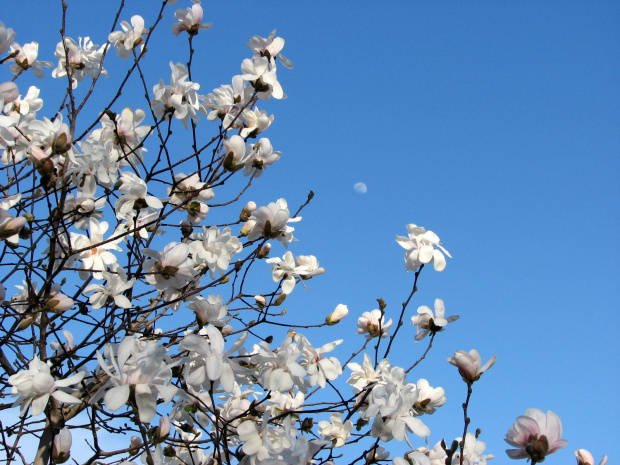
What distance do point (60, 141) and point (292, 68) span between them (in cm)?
116

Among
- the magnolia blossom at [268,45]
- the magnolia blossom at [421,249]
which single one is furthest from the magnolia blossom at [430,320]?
the magnolia blossom at [268,45]

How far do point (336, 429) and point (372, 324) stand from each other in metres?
0.53

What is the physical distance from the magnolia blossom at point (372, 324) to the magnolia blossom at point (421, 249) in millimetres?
346

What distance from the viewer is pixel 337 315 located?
8.68 feet

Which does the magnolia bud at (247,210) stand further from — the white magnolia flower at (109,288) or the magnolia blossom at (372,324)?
the magnolia blossom at (372,324)

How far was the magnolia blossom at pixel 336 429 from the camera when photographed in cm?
237

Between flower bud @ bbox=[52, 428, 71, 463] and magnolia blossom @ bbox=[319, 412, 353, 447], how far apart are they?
1009 mm

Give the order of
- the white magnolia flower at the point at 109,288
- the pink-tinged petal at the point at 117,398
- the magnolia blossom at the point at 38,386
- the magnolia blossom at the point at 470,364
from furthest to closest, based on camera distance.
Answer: the white magnolia flower at the point at 109,288 < the magnolia blossom at the point at 470,364 < the magnolia blossom at the point at 38,386 < the pink-tinged petal at the point at 117,398

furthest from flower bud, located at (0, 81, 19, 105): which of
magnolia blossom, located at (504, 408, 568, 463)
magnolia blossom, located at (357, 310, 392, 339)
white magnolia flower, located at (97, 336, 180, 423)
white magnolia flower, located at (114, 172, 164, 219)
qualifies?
magnolia blossom, located at (504, 408, 568, 463)

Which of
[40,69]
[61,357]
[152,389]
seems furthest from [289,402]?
[40,69]

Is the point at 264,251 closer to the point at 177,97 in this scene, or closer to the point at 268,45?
the point at 177,97

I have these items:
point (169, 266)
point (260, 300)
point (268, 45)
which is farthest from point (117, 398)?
point (268, 45)

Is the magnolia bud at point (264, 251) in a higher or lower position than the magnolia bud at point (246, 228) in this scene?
higher

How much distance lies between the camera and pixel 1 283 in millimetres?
2227
